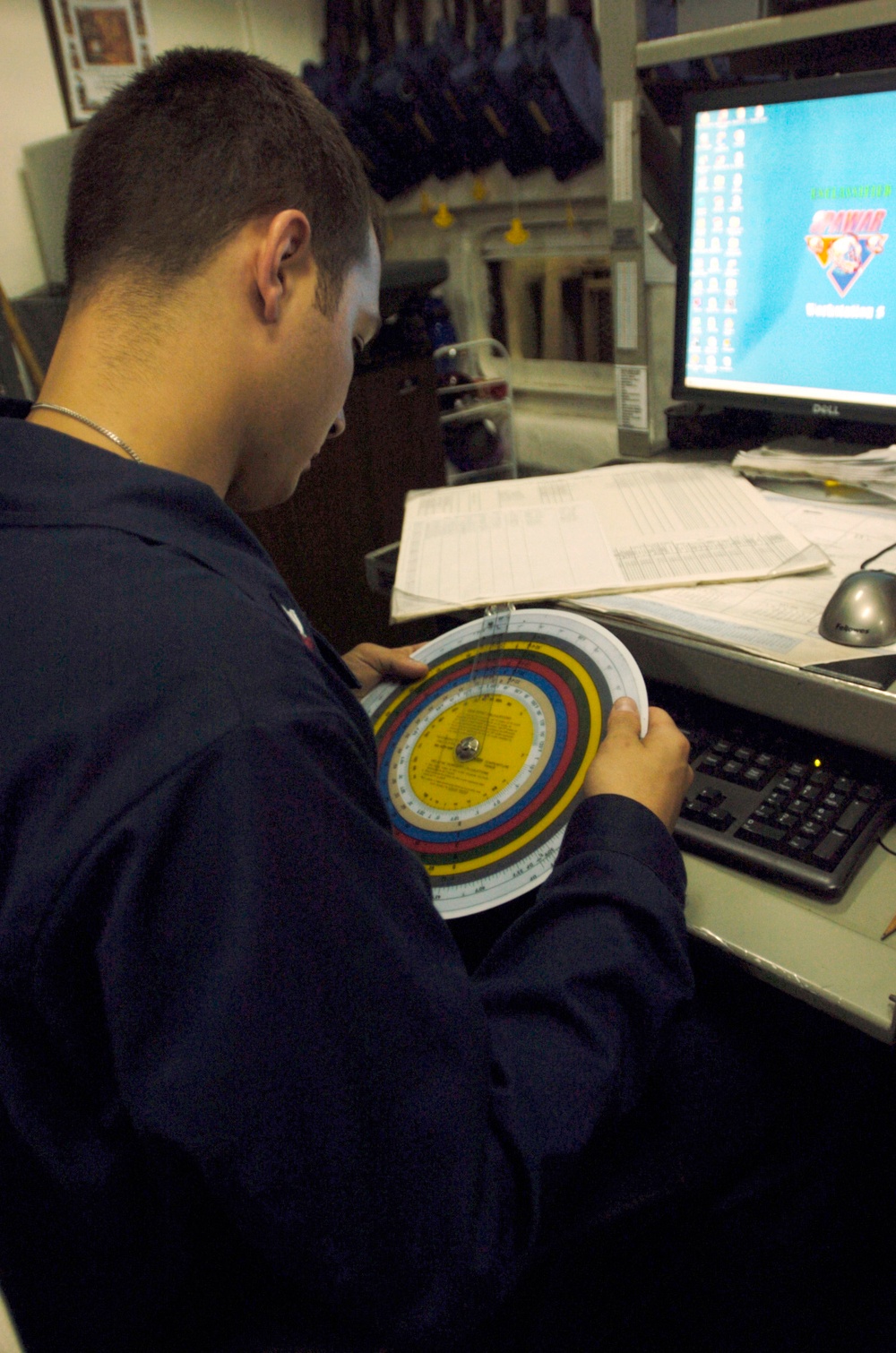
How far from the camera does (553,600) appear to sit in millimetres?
787

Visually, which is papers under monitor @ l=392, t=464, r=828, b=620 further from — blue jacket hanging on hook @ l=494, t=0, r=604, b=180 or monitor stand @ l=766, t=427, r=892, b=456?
blue jacket hanging on hook @ l=494, t=0, r=604, b=180

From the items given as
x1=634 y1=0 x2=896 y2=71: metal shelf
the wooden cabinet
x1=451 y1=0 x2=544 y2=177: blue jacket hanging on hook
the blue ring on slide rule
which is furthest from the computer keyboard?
x1=451 y1=0 x2=544 y2=177: blue jacket hanging on hook

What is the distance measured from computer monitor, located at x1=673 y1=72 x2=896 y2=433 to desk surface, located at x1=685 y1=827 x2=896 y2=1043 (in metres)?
0.54

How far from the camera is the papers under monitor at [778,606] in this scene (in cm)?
65

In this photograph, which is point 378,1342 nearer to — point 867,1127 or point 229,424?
point 229,424

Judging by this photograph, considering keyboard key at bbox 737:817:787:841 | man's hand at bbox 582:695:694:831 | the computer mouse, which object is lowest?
keyboard key at bbox 737:817:787:841

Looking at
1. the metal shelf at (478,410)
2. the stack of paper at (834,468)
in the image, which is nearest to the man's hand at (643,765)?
the stack of paper at (834,468)

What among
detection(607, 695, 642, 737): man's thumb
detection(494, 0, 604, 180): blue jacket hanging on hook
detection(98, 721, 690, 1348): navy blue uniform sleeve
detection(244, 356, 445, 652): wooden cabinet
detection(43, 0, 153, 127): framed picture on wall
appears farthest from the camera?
detection(43, 0, 153, 127): framed picture on wall

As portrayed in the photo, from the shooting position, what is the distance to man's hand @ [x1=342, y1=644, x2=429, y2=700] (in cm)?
82

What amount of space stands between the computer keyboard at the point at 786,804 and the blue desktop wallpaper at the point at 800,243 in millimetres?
442

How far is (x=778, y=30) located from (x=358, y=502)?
4.41 feet

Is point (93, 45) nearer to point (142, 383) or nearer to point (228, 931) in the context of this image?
point (142, 383)

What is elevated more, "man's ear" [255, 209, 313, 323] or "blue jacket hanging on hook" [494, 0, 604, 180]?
"blue jacket hanging on hook" [494, 0, 604, 180]

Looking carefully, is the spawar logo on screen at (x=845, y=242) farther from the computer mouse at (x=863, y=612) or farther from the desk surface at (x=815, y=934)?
the desk surface at (x=815, y=934)
